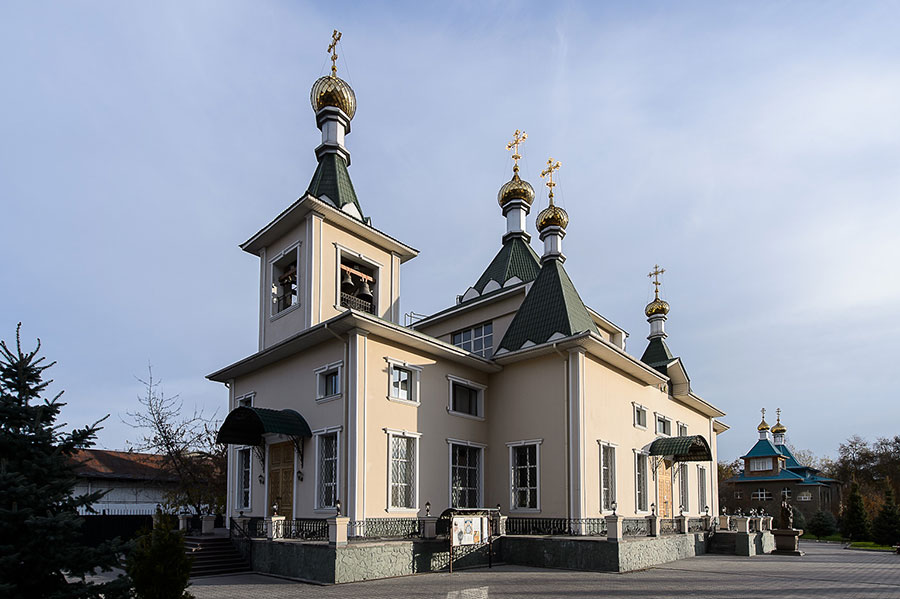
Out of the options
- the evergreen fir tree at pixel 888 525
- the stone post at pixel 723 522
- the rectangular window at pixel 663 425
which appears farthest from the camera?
the evergreen fir tree at pixel 888 525

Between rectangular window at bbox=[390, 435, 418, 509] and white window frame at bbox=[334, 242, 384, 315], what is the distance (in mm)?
4060

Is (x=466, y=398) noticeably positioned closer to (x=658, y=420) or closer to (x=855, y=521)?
(x=658, y=420)

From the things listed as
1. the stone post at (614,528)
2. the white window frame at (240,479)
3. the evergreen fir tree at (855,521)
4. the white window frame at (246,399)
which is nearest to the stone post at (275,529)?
the white window frame at (240,479)

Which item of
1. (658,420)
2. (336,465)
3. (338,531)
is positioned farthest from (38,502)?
(658,420)

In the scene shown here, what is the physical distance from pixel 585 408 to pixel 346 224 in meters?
7.70

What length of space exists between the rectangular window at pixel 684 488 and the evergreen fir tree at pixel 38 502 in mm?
20078

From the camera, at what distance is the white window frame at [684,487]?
23281 mm

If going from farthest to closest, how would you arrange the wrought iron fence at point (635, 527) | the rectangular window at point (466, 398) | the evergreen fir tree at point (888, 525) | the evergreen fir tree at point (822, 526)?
the evergreen fir tree at point (822, 526) → the evergreen fir tree at point (888, 525) → the rectangular window at point (466, 398) → the wrought iron fence at point (635, 527)

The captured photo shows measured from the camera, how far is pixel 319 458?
585 inches

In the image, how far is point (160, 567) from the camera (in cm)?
761

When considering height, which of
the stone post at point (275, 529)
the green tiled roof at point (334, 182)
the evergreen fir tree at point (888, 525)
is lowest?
the evergreen fir tree at point (888, 525)

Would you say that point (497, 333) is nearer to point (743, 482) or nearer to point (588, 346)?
point (588, 346)

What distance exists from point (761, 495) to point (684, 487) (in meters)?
28.7

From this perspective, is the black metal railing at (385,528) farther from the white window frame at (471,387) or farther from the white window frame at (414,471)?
the white window frame at (471,387)
